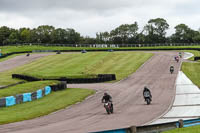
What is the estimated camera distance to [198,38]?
522ft

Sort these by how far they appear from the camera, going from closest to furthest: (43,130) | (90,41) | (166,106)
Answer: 1. (43,130)
2. (166,106)
3. (90,41)

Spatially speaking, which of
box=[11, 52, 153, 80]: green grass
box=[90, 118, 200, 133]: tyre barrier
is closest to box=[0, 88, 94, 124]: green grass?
box=[90, 118, 200, 133]: tyre barrier

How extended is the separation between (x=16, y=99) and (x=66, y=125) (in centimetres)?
1106

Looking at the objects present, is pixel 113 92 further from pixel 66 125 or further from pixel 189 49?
pixel 189 49

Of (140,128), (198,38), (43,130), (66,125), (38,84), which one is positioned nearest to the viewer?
(140,128)

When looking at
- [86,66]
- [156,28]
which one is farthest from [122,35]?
[86,66]

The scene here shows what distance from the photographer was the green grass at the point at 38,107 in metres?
23.6

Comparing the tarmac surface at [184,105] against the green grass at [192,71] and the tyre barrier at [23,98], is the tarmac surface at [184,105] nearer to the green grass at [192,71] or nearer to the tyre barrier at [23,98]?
the green grass at [192,71]

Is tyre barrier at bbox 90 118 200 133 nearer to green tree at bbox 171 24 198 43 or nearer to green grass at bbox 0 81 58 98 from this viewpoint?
green grass at bbox 0 81 58 98

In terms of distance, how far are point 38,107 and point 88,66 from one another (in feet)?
130

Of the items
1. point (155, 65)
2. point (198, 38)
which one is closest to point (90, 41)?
point (198, 38)

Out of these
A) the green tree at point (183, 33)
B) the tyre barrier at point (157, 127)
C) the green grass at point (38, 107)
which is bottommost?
the green grass at point (38, 107)

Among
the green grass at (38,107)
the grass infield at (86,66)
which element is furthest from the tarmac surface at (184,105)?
the grass infield at (86,66)

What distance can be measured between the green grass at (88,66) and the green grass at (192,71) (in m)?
7.85
